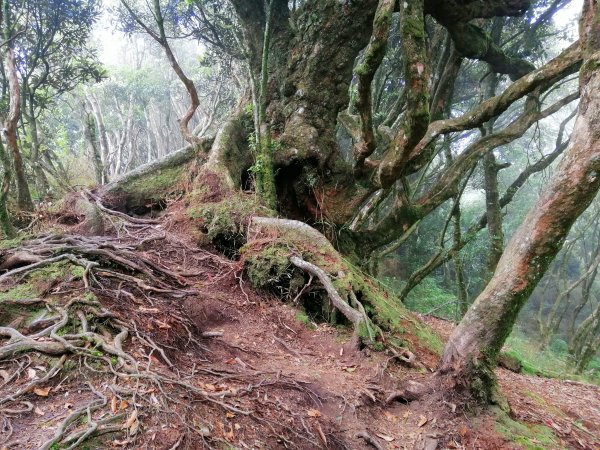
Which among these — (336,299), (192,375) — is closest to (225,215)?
(336,299)

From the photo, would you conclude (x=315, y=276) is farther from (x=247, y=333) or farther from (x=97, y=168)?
(x=97, y=168)

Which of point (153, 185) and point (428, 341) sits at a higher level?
point (153, 185)

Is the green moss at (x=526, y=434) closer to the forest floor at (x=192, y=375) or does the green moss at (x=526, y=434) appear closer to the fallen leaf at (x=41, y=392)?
the forest floor at (x=192, y=375)

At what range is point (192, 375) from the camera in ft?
9.68

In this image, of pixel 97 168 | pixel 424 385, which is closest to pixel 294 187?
pixel 424 385

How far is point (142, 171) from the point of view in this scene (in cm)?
707

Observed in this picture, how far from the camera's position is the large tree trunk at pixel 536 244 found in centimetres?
293

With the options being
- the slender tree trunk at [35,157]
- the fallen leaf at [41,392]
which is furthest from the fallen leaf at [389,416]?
the slender tree trunk at [35,157]

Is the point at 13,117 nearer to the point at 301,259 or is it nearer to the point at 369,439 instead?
the point at 301,259

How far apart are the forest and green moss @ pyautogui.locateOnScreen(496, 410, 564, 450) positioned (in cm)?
2

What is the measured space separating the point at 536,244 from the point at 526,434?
5.01 feet

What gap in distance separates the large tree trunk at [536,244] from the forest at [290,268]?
0.01 metres

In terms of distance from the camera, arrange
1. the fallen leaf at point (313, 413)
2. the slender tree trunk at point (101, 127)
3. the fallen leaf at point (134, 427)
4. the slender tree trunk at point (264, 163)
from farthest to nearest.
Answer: the slender tree trunk at point (101, 127)
the slender tree trunk at point (264, 163)
the fallen leaf at point (313, 413)
the fallen leaf at point (134, 427)

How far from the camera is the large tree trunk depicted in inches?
115
